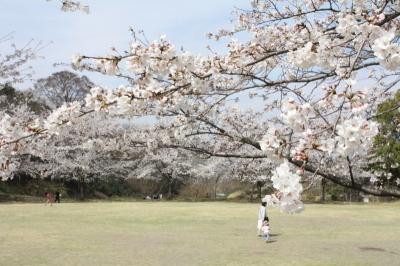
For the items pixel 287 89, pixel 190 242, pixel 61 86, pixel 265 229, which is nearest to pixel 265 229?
pixel 265 229

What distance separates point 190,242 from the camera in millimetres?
11445

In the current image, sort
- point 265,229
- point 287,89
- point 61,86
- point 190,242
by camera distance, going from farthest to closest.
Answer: point 61,86, point 265,229, point 190,242, point 287,89

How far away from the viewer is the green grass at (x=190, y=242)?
29.9 ft

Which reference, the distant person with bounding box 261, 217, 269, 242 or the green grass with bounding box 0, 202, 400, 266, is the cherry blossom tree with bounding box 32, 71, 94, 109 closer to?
the green grass with bounding box 0, 202, 400, 266

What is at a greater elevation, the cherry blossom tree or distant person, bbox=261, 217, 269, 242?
the cherry blossom tree

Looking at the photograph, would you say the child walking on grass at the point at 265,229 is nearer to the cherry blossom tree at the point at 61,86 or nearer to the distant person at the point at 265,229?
the distant person at the point at 265,229

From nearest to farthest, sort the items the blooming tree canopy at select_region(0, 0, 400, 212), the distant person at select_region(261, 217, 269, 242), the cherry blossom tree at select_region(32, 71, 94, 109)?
1. the blooming tree canopy at select_region(0, 0, 400, 212)
2. the distant person at select_region(261, 217, 269, 242)
3. the cherry blossom tree at select_region(32, 71, 94, 109)

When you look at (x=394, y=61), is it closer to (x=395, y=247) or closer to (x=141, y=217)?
(x=395, y=247)

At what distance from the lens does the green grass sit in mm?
9117

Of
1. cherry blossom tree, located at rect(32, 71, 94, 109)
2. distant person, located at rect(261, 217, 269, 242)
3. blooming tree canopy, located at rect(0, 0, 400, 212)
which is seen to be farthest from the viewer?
cherry blossom tree, located at rect(32, 71, 94, 109)

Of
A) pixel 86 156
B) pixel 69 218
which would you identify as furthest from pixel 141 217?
pixel 86 156

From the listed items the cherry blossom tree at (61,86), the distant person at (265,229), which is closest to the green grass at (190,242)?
the distant person at (265,229)

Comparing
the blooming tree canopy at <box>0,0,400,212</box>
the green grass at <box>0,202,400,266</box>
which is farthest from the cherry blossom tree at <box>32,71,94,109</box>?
the blooming tree canopy at <box>0,0,400,212</box>

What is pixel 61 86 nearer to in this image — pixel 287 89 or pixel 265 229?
pixel 265 229
